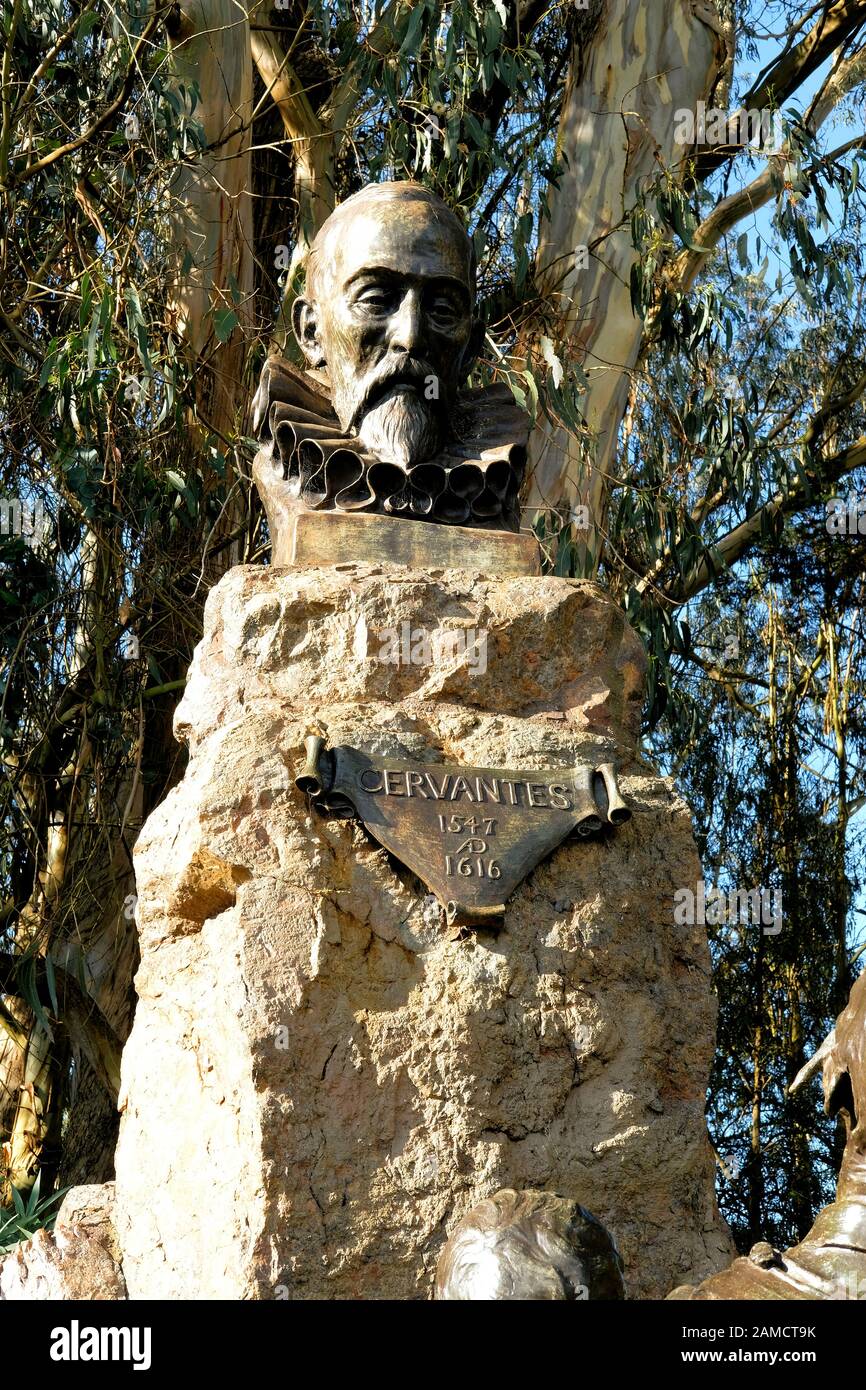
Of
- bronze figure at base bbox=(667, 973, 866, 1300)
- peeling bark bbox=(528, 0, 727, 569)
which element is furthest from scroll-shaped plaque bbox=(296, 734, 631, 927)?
peeling bark bbox=(528, 0, 727, 569)

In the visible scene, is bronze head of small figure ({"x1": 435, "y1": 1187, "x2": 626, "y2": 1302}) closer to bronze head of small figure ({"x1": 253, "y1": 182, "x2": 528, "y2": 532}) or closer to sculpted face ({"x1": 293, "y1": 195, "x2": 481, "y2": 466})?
bronze head of small figure ({"x1": 253, "y1": 182, "x2": 528, "y2": 532})

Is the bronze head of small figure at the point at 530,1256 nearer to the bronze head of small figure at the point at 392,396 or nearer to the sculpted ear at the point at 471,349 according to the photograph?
the bronze head of small figure at the point at 392,396

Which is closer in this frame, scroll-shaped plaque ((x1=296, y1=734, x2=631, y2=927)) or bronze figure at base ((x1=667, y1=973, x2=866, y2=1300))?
bronze figure at base ((x1=667, y1=973, x2=866, y2=1300))

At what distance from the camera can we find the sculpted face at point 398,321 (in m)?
5.88

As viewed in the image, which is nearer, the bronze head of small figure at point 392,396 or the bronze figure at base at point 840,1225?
the bronze figure at base at point 840,1225

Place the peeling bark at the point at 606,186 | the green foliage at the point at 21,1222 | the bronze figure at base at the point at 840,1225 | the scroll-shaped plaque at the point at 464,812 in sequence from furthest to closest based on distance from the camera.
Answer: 1. the peeling bark at the point at 606,186
2. the green foliage at the point at 21,1222
3. the scroll-shaped plaque at the point at 464,812
4. the bronze figure at base at the point at 840,1225

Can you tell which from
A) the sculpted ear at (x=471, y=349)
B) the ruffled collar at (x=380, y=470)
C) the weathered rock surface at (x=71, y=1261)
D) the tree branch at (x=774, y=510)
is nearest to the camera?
the weathered rock surface at (x=71, y=1261)

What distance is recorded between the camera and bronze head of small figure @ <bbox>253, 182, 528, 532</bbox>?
579 centimetres

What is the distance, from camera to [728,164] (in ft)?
40.8

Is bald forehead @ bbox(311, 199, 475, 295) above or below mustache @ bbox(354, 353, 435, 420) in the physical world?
above

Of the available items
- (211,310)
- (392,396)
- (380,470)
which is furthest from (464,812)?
(211,310)

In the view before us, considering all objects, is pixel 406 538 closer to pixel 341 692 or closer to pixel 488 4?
pixel 341 692

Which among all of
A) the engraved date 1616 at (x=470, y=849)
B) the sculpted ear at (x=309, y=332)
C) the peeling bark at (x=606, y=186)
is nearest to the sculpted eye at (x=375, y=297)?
the sculpted ear at (x=309, y=332)

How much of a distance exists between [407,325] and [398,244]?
23cm
